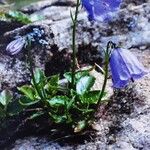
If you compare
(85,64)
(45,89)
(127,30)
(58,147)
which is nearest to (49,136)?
(58,147)

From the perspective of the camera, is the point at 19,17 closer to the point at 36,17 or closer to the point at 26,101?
the point at 36,17

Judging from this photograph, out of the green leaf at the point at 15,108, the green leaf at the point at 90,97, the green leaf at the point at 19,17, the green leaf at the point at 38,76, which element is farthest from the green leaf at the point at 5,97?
the green leaf at the point at 19,17

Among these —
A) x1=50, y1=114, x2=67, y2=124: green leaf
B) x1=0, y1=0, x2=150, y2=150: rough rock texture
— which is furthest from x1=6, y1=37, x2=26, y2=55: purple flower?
x1=0, y1=0, x2=150, y2=150: rough rock texture

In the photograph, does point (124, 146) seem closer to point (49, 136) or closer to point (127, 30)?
point (49, 136)

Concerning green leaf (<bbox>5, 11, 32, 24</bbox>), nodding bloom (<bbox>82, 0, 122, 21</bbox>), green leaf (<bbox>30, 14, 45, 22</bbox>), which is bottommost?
green leaf (<bbox>30, 14, 45, 22</bbox>)

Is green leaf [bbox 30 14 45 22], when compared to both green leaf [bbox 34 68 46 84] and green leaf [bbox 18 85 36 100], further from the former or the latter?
green leaf [bbox 18 85 36 100]
